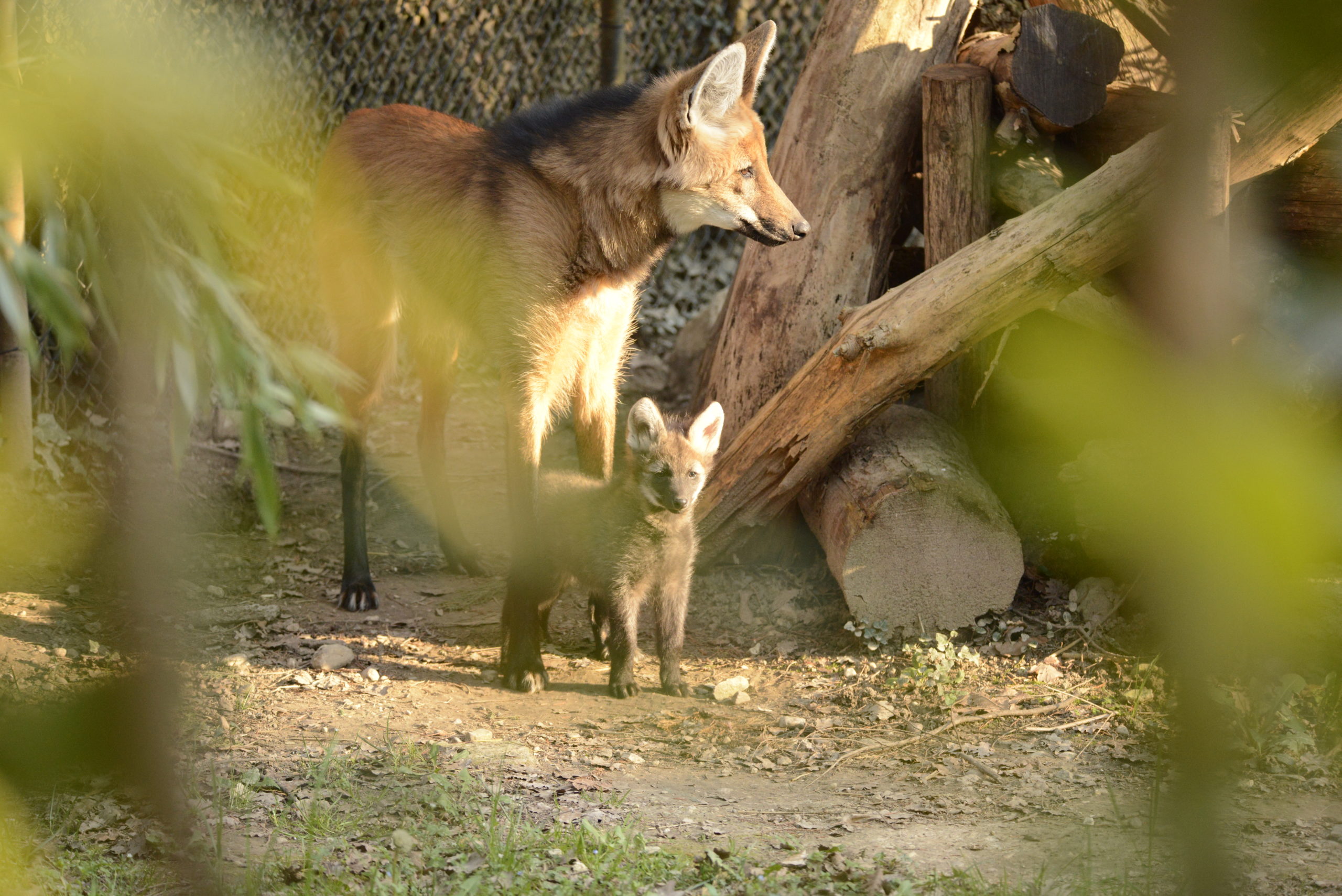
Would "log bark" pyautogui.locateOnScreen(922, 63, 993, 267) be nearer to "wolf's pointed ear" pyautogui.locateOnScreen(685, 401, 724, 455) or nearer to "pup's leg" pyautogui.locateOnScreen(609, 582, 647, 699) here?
"wolf's pointed ear" pyautogui.locateOnScreen(685, 401, 724, 455)

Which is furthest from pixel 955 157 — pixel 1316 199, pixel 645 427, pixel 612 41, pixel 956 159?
pixel 612 41

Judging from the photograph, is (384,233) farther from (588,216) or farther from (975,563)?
(975,563)

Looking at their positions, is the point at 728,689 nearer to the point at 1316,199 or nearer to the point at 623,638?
the point at 623,638

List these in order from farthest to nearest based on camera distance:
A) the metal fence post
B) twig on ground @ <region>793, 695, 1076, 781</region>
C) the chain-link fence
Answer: the metal fence post, the chain-link fence, twig on ground @ <region>793, 695, 1076, 781</region>

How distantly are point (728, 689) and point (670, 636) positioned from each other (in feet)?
0.90

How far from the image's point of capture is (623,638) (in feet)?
12.0

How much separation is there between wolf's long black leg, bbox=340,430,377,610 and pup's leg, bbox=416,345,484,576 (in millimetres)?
378

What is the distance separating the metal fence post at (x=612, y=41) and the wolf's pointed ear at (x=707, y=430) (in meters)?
3.38

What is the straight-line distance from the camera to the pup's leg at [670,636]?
146 inches

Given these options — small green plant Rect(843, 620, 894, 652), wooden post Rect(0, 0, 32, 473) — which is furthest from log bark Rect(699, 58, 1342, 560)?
wooden post Rect(0, 0, 32, 473)

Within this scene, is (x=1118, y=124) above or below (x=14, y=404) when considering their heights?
above

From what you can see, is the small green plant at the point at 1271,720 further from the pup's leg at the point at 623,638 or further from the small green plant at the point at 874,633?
the pup's leg at the point at 623,638

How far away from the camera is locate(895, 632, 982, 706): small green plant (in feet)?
11.7

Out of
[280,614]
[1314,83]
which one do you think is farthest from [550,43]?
[1314,83]
